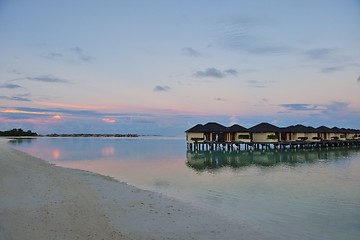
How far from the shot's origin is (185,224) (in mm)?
8516

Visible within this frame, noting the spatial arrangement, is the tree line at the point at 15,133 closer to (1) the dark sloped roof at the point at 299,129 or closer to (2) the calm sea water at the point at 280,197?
(1) the dark sloped roof at the point at 299,129

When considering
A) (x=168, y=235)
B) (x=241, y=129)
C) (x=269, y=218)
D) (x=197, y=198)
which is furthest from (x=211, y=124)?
(x=168, y=235)

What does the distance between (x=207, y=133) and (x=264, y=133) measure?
7695 mm

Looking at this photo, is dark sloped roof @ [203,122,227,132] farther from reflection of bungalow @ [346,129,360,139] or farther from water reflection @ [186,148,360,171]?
reflection of bungalow @ [346,129,360,139]

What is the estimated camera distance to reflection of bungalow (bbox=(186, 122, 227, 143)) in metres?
41.9

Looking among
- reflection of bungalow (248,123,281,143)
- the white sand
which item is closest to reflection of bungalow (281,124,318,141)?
reflection of bungalow (248,123,281,143)

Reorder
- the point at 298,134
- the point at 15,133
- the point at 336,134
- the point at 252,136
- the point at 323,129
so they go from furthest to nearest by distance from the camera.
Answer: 1. the point at 15,133
2. the point at 336,134
3. the point at 323,129
4. the point at 298,134
5. the point at 252,136

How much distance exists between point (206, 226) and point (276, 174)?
1293 cm

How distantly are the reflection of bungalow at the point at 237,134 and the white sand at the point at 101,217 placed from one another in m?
30.7

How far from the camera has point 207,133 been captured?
44.1 metres

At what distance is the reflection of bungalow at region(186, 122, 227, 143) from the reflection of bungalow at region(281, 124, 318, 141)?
928cm

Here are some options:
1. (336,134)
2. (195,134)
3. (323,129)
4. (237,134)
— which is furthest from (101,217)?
(336,134)

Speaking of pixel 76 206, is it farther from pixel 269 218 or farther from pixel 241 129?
pixel 241 129

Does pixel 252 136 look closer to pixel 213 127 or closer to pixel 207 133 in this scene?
pixel 213 127
